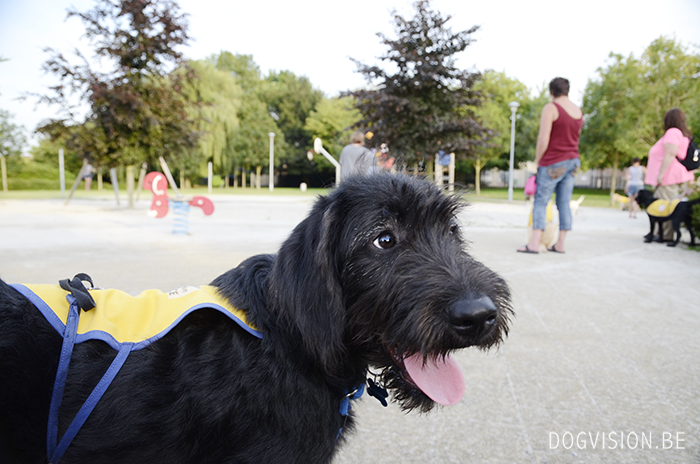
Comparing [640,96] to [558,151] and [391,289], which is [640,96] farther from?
[391,289]

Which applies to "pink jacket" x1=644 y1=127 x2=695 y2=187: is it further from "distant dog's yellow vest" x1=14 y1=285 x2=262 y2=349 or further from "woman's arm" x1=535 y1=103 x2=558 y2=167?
"distant dog's yellow vest" x1=14 y1=285 x2=262 y2=349

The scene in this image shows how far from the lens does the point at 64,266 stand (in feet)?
19.6

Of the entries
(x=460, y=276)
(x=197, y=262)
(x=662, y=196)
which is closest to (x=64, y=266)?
(x=197, y=262)

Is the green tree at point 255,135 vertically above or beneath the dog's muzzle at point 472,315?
above

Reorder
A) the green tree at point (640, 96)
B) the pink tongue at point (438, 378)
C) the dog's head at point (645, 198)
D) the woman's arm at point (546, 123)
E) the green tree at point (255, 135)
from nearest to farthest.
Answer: the pink tongue at point (438, 378) < the woman's arm at point (546, 123) < the dog's head at point (645, 198) < the green tree at point (640, 96) < the green tree at point (255, 135)

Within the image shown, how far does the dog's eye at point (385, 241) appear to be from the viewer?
1.70 metres

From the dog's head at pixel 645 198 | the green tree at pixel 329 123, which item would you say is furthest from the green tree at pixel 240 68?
the dog's head at pixel 645 198

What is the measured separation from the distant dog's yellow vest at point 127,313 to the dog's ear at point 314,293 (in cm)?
16

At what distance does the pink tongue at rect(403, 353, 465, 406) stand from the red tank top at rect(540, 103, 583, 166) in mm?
6389

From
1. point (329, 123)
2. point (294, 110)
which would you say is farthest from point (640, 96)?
point (294, 110)

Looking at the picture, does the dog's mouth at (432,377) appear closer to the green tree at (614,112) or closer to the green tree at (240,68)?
the green tree at (614,112)

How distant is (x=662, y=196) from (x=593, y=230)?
89.9 inches

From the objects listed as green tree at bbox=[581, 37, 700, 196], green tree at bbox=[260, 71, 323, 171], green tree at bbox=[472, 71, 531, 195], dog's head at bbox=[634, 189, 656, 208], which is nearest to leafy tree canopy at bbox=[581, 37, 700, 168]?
green tree at bbox=[581, 37, 700, 196]

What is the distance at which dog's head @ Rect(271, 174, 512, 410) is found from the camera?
1.47 meters
